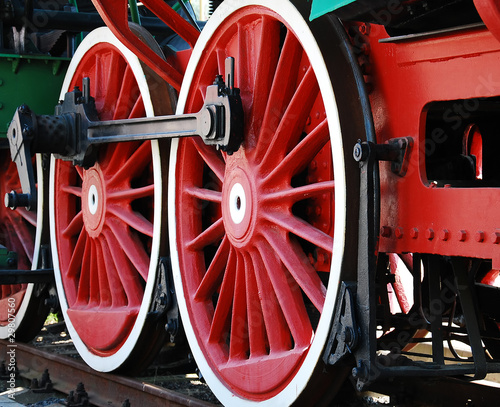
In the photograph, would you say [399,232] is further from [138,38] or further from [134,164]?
[134,164]

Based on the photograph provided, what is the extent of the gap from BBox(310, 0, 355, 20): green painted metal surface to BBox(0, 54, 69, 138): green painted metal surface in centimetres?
354

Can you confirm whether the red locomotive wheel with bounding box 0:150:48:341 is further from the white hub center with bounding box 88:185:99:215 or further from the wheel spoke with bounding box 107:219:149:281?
the wheel spoke with bounding box 107:219:149:281

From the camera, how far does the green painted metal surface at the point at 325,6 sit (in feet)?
8.48

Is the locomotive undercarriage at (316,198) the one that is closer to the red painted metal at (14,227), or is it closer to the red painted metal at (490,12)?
the red painted metal at (490,12)

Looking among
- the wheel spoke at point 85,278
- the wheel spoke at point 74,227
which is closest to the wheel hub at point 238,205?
the wheel spoke at point 85,278

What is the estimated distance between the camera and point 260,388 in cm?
346

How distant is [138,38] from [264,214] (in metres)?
1.37

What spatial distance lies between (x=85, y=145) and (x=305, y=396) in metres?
2.30

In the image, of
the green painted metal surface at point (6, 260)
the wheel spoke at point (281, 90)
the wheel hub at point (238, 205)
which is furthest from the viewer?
the green painted metal surface at point (6, 260)

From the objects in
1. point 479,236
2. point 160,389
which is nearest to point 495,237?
point 479,236

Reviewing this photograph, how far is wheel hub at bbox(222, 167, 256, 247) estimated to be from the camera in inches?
141

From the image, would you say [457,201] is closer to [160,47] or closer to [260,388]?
[260,388]

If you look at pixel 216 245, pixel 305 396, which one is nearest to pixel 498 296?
pixel 305 396

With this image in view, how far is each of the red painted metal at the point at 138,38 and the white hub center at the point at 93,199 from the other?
961mm
